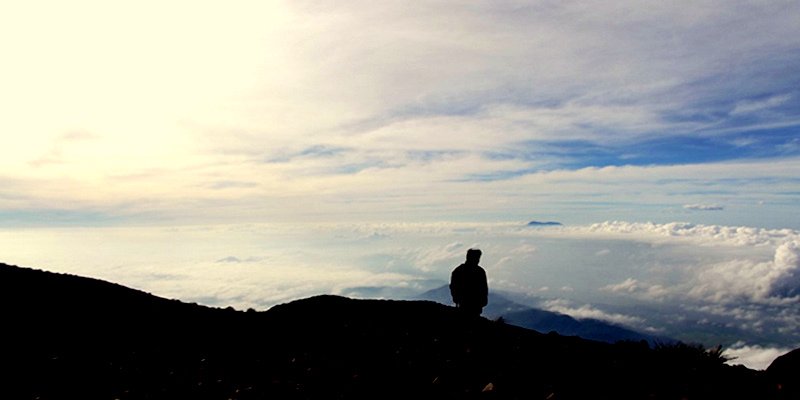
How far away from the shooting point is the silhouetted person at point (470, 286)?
19188mm

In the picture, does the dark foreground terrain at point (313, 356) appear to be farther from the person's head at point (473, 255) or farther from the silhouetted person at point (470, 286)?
the person's head at point (473, 255)

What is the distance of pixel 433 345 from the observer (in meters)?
13.3

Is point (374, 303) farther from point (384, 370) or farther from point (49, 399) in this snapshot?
point (49, 399)

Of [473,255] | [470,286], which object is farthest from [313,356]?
[473,255]

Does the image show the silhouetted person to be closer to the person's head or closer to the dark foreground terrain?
the person's head

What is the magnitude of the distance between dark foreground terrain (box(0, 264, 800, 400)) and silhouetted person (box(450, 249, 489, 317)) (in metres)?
0.68

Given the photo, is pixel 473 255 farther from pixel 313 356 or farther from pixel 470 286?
pixel 313 356

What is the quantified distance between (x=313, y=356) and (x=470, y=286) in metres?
7.80

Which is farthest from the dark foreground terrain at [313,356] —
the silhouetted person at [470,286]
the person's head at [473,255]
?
the person's head at [473,255]

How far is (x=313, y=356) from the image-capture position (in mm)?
12828

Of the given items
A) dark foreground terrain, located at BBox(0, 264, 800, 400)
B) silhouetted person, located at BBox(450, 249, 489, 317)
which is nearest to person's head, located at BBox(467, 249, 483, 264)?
silhouetted person, located at BBox(450, 249, 489, 317)

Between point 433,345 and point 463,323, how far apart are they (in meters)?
4.59

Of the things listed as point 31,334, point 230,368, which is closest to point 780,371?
point 230,368

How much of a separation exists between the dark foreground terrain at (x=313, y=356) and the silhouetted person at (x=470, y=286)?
0.68 meters
